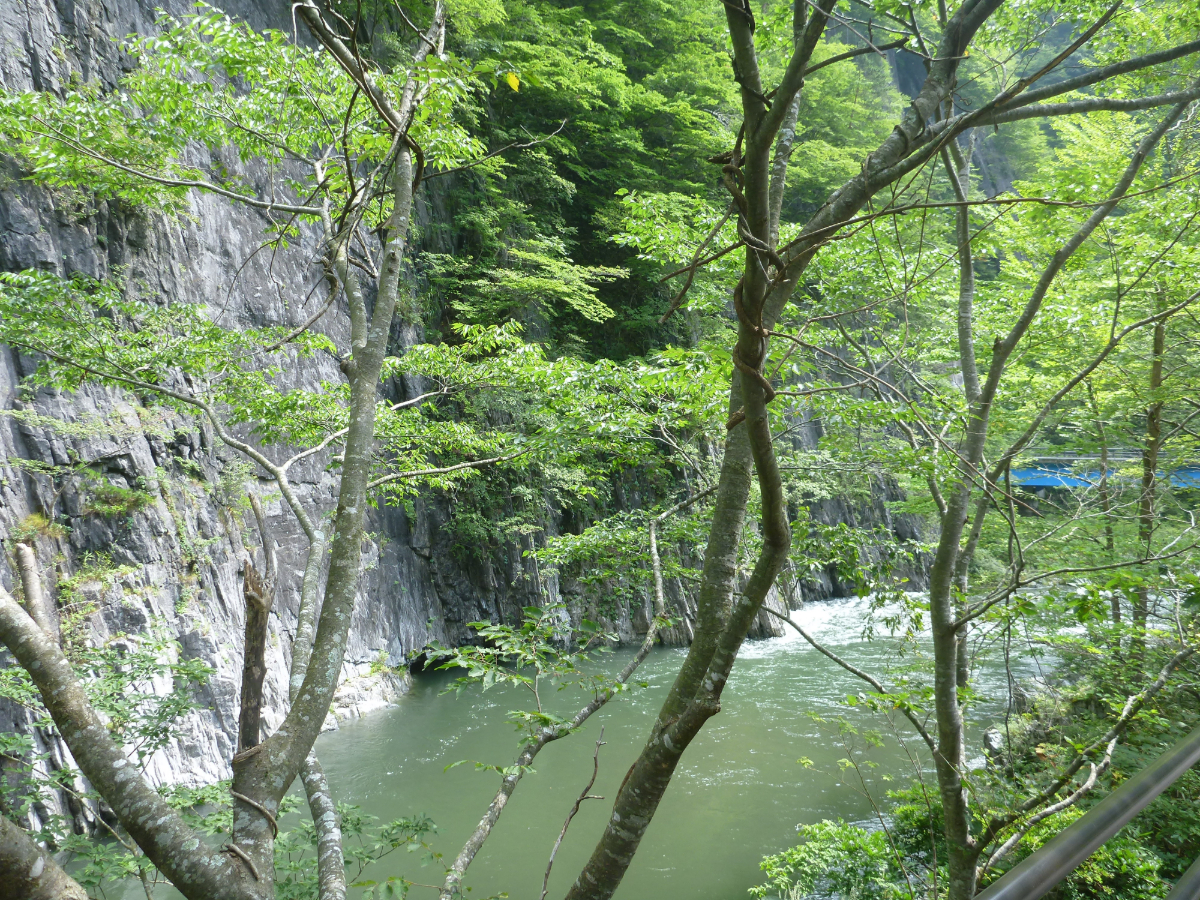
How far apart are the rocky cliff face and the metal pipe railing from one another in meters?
4.93

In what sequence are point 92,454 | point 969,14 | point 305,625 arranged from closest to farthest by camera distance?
point 969,14
point 305,625
point 92,454

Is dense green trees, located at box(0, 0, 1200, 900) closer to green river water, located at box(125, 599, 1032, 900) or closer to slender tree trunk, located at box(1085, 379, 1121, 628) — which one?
slender tree trunk, located at box(1085, 379, 1121, 628)

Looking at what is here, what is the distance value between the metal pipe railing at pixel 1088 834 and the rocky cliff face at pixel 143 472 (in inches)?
194

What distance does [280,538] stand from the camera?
8922mm

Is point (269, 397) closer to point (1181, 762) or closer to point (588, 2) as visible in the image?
point (1181, 762)

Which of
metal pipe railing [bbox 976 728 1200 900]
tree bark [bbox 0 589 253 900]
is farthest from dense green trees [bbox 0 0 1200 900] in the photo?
metal pipe railing [bbox 976 728 1200 900]

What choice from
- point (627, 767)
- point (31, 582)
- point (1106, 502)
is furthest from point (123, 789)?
point (627, 767)

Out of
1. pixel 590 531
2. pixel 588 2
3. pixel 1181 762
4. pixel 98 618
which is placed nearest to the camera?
pixel 1181 762

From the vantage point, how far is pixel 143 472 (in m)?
6.79

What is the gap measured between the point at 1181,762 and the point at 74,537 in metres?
7.84

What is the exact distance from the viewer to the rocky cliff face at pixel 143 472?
5953 mm

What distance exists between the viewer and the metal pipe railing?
68 cm

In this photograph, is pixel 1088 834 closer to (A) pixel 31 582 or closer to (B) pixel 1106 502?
(A) pixel 31 582

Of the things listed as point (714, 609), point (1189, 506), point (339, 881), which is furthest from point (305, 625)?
point (1189, 506)
